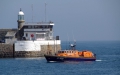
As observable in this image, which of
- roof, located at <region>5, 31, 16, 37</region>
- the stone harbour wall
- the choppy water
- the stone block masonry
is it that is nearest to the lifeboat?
the choppy water

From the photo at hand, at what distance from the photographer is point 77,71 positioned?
77000 mm

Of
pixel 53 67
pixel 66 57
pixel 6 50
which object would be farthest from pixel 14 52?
pixel 53 67

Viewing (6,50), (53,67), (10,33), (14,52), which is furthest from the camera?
(10,33)

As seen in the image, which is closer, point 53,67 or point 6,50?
point 53,67

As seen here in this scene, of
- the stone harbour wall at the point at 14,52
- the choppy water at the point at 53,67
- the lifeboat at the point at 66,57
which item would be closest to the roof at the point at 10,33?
the stone harbour wall at the point at 14,52

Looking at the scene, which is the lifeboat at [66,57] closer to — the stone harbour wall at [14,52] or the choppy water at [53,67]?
the choppy water at [53,67]

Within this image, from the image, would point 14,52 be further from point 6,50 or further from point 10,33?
point 10,33

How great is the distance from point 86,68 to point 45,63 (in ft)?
31.8

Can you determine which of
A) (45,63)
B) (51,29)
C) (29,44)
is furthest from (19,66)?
(51,29)

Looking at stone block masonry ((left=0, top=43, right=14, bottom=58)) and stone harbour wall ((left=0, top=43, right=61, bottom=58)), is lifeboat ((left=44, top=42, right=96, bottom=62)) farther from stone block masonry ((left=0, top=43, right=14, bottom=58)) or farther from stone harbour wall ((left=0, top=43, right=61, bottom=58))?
stone block masonry ((left=0, top=43, right=14, bottom=58))

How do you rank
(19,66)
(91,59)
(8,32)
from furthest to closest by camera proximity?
(8,32) → (91,59) → (19,66)

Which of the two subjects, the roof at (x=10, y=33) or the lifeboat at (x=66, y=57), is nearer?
the lifeboat at (x=66, y=57)

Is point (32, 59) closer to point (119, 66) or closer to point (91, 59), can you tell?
point (91, 59)

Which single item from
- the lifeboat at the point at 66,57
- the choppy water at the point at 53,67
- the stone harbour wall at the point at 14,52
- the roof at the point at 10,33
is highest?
the roof at the point at 10,33
